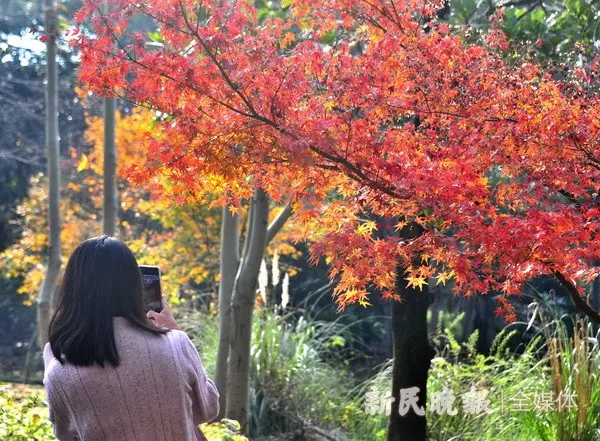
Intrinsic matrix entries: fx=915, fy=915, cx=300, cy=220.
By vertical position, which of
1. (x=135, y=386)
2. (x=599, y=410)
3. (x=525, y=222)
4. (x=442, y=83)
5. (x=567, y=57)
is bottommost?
(x=599, y=410)

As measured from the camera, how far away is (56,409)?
7.07ft

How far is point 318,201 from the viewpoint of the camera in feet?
13.0

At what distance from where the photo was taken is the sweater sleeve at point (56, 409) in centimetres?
213

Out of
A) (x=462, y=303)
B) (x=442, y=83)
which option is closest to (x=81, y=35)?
(x=442, y=83)

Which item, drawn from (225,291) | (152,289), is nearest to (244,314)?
(225,291)

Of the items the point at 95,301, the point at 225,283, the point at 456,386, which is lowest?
the point at 456,386

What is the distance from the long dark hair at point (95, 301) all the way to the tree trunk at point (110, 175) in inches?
168

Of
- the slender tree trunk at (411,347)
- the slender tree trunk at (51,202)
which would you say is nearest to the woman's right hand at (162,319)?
the slender tree trunk at (411,347)

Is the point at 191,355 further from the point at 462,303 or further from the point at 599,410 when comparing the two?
the point at 462,303

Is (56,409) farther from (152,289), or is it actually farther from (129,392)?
(152,289)

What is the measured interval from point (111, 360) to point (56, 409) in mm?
198

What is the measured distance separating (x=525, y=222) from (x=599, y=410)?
2166 mm

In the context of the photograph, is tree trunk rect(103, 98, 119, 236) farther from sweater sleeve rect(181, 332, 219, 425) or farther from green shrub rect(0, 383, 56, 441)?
sweater sleeve rect(181, 332, 219, 425)

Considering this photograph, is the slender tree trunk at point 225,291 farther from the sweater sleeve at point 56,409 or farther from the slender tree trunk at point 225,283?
the sweater sleeve at point 56,409
